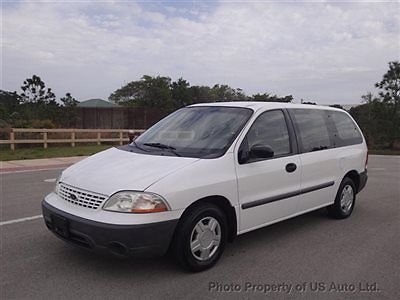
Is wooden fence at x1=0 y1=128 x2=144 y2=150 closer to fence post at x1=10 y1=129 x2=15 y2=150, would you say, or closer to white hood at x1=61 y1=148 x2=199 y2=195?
fence post at x1=10 y1=129 x2=15 y2=150

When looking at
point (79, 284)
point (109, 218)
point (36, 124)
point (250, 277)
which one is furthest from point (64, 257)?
point (36, 124)

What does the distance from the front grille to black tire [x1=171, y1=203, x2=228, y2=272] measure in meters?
0.79

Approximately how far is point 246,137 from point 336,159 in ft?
6.54

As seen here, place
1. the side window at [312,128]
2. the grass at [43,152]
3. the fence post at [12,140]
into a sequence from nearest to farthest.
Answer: the side window at [312,128]
the grass at [43,152]
the fence post at [12,140]

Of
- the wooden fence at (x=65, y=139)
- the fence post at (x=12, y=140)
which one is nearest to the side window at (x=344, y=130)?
the wooden fence at (x=65, y=139)

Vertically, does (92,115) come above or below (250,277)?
above

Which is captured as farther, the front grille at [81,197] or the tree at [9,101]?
the tree at [9,101]

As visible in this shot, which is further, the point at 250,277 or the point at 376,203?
the point at 376,203

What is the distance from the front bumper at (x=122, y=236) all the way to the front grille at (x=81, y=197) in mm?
145

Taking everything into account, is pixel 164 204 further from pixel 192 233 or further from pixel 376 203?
pixel 376 203

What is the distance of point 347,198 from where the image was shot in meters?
6.03

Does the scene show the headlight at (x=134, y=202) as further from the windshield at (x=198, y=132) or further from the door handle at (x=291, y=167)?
the door handle at (x=291, y=167)

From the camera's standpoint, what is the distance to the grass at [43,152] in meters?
13.7

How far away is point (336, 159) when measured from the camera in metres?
5.62
